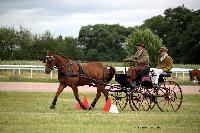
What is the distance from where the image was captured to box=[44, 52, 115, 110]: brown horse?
806 inches

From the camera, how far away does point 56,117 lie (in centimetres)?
1670

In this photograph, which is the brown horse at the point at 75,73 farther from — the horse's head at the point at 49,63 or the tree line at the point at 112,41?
the tree line at the point at 112,41

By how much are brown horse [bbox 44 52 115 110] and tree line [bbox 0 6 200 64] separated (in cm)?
3496

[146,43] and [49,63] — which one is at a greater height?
[49,63]

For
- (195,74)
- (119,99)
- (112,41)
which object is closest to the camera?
(119,99)

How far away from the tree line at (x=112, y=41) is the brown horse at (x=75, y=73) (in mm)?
34955

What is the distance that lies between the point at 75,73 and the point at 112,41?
87.8 m

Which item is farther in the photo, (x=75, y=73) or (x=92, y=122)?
(x=75, y=73)

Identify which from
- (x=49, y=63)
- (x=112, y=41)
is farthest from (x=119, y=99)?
(x=112, y=41)

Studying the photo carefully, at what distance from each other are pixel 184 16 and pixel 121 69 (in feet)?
184

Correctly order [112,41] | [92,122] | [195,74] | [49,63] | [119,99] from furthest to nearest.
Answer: [112,41], [195,74], [119,99], [49,63], [92,122]

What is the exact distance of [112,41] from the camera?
10831 centimetres

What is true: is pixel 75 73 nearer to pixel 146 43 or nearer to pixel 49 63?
pixel 49 63

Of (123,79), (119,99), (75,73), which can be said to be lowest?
(119,99)
